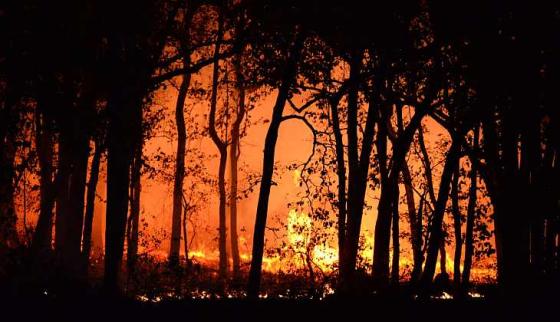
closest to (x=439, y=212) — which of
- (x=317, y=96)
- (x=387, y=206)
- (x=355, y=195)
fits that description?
(x=387, y=206)

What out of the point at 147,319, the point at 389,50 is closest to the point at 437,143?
the point at 389,50

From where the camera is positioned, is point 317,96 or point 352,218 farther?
point 352,218

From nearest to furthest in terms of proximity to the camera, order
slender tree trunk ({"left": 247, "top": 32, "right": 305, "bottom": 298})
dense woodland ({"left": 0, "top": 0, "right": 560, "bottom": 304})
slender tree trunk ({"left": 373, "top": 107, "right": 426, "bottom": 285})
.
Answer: dense woodland ({"left": 0, "top": 0, "right": 560, "bottom": 304}) < slender tree trunk ({"left": 247, "top": 32, "right": 305, "bottom": 298}) < slender tree trunk ({"left": 373, "top": 107, "right": 426, "bottom": 285})

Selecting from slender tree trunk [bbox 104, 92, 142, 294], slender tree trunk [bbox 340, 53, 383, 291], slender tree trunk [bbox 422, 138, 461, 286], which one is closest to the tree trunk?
slender tree trunk [bbox 340, 53, 383, 291]

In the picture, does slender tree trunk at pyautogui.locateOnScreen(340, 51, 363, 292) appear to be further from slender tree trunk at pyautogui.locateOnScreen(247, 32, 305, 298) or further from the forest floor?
the forest floor

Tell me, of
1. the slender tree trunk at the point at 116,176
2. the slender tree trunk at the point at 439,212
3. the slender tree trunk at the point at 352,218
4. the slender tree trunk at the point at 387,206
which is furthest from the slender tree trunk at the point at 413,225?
the slender tree trunk at the point at 116,176

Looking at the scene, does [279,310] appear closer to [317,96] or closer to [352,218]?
[317,96]

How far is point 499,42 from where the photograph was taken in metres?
12.6

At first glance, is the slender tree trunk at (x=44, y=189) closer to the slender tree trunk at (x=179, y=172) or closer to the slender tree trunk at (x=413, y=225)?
the slender tree trunk at (x=179, y=172)

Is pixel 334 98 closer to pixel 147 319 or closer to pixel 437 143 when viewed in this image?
pixel 147 319

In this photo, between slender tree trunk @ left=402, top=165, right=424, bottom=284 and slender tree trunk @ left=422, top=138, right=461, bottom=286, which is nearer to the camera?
slender tree trunk @ left=422, top=138, right=461, bottom=286

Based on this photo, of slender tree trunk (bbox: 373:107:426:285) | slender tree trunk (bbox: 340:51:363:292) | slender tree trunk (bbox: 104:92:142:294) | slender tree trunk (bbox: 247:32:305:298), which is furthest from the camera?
slender tree trunk (bbox: 340:51:363:292)

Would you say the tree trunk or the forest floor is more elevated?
the tree trunk

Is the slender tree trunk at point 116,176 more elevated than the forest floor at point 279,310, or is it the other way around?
the slender tree trunk at point 116,176
